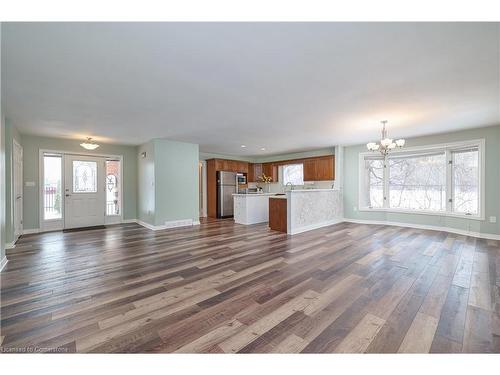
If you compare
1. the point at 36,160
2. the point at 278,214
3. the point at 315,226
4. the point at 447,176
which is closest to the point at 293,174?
the point at 315,226

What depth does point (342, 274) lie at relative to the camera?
2.81 meters

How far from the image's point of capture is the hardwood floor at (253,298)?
1.60 metres

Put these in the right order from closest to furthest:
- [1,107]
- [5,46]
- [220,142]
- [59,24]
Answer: [59,24] < [5,46] < [1,107] < [220,142]

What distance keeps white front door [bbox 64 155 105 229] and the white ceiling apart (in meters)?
1.96

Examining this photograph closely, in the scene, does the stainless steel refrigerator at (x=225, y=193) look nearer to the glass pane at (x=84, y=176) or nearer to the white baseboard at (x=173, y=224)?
the white baseboard at (x=173, y=224)

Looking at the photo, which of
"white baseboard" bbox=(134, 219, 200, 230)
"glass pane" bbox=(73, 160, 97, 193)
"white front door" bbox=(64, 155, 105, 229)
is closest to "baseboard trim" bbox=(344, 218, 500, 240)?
"white baseboard" bbox=(134, 219, 200, 230)

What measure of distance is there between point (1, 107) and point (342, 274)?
5493mm

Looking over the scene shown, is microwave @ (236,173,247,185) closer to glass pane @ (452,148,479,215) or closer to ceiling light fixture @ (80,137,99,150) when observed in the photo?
ceiling light fixture @ (80,137,99,150)

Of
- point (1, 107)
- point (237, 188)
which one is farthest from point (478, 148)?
point (1, 107)

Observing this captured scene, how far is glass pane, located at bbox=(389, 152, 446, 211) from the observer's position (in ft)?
17.9

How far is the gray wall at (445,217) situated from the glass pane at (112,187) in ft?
23.6

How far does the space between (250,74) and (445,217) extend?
5.96m

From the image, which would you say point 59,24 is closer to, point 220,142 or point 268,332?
point 268,332

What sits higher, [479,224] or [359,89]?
[359,89]
